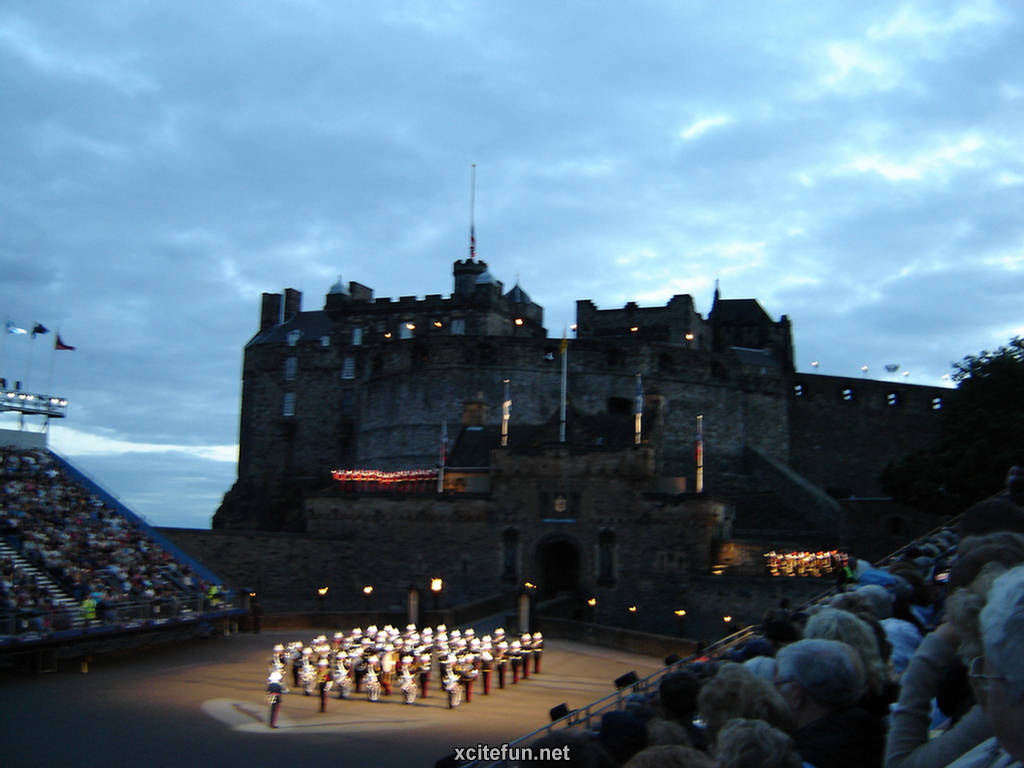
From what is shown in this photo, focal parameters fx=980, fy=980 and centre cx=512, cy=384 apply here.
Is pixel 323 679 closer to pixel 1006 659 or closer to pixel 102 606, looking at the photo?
pixel 102 606

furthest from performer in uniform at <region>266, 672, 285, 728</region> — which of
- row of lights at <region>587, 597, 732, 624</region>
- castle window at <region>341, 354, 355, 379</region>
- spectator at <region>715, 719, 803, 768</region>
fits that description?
castle window at <region>341, 354, 355, 379</region>

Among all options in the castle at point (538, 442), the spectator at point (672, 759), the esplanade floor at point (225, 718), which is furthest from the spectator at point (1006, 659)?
the castle at point (538, 442)

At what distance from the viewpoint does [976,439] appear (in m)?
37.5

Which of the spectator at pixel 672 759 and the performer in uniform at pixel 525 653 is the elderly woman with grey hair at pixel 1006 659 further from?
the performer in uniform at pixel 525 653

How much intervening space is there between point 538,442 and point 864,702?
3649cm

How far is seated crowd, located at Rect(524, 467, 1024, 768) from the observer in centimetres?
251

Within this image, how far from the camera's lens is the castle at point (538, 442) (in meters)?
38.2

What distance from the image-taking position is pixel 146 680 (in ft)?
78.5

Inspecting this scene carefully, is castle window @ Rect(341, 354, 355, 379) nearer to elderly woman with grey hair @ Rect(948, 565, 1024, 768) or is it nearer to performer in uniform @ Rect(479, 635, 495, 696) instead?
performer in uniform @ Rect(479, 635, 495, 696)

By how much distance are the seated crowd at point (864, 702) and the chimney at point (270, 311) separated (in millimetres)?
61468

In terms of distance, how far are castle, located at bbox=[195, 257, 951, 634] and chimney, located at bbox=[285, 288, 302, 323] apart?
0.82 ft

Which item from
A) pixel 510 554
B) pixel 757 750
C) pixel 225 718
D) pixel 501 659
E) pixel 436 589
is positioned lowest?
pixel 225 718

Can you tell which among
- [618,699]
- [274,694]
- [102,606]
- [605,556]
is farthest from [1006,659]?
[605,556]

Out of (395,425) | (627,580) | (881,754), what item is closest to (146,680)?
(627,580)
